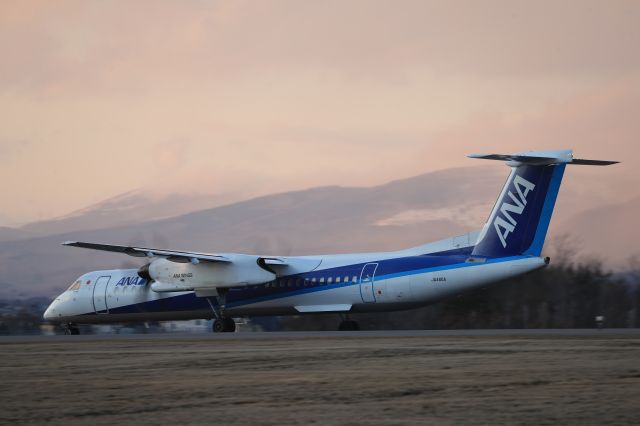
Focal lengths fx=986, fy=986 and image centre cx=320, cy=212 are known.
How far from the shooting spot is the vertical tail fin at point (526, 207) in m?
33.6

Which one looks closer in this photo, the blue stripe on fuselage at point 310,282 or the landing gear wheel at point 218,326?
the blue stripe on fuselage at point 310,282

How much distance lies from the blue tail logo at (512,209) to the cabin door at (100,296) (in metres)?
17.1

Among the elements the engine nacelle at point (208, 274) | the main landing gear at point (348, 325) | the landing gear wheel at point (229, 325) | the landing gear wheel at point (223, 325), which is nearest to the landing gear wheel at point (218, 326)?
the landing gear wheel at point (223, 325)

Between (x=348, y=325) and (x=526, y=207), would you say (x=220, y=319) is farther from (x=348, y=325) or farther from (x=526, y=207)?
(x=526, y=207)

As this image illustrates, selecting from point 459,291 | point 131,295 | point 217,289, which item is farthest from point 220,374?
point 131,295

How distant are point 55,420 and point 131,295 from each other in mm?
28316

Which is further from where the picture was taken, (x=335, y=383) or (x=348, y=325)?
(x=348, y=325)

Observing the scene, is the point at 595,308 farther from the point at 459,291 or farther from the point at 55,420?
the point at 55,420

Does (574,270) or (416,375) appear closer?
(416,375)

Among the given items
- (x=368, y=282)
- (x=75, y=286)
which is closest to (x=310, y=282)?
(x=368, y=282)

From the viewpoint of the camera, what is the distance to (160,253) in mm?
36531

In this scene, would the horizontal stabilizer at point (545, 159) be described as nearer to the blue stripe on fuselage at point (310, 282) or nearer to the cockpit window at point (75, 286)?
the blue stripe on fuselage at point (310, 282)

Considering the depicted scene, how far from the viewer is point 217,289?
3853 centimetres

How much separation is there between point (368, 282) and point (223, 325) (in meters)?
6.75
